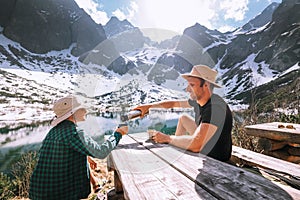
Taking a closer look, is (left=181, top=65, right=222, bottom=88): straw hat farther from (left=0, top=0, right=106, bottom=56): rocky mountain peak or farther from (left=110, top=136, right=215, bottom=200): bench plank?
(left=0, top=0, right=106, bottom=56): rocky mountain peak

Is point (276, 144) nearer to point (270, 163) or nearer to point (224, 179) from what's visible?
point (270, 163)

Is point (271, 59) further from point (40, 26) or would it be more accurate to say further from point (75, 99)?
point (40, 26)

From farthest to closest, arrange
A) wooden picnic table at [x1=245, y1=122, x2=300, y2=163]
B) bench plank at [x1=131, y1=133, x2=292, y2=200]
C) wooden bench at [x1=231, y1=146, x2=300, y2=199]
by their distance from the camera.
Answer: wooden picnic table at [x1=245, y1=122, x2=300, y2=163] < wooden bench at [x1=231, y1=146, x2=300, y2=199] < bench plank at [x1=131, y1=133, x2=292, y2=200]

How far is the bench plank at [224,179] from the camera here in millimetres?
927

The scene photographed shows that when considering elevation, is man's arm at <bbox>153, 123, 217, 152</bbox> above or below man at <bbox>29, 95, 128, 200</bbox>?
above

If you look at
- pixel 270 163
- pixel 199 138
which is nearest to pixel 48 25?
pixel 199 138

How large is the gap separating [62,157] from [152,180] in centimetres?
107

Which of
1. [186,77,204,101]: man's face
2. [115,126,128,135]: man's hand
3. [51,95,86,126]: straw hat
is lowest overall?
[115,126,128,135]: man's hand

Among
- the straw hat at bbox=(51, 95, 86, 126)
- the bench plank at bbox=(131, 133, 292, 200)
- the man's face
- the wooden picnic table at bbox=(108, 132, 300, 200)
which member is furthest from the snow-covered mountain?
the bench plank at bbox=(131, 133, 292, 200)

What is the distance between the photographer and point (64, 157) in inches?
72.1

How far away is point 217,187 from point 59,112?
160 cm

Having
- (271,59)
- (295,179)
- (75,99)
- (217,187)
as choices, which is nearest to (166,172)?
(217,187)

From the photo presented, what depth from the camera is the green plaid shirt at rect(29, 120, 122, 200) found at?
179 cm

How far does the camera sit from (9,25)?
94.2m
